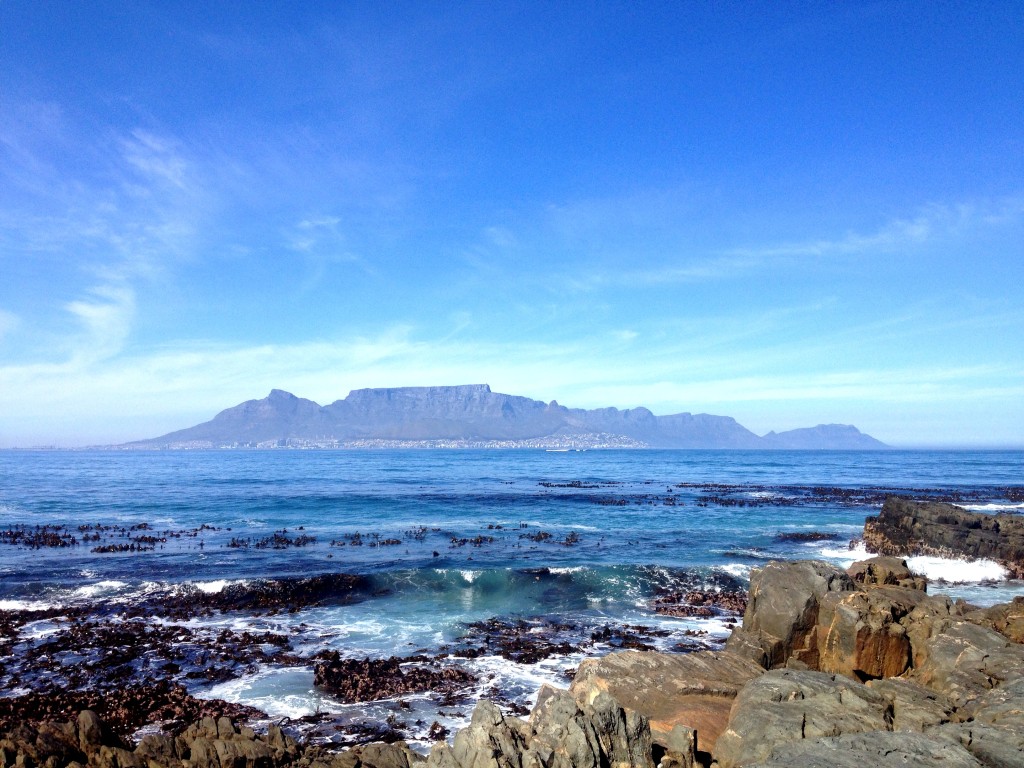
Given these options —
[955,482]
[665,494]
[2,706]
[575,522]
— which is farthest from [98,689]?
[955,482]

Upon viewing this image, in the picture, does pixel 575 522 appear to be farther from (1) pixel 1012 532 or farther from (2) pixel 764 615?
(2) pixel 764 615

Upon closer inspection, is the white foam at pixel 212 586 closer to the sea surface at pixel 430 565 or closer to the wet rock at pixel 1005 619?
the sea surface at pixel 430 565

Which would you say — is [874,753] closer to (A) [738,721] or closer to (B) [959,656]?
(A) [738,721]

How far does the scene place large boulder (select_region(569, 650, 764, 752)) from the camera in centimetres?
1269

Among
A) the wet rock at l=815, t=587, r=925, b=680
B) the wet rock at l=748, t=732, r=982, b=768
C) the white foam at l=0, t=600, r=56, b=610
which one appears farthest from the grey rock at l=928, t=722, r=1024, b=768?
the white foam at l=0, t=600, r=56, b=610

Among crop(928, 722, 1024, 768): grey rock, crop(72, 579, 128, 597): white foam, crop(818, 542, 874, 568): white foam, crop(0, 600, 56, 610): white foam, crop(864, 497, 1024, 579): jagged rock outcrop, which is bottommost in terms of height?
crop(818, 542, 874, 568): white foam

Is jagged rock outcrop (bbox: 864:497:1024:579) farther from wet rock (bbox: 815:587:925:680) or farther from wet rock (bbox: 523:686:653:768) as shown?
wet rock (bbox: 523:686:653:768)

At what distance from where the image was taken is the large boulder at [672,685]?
12688 millimetres

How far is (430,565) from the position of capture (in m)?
35.1

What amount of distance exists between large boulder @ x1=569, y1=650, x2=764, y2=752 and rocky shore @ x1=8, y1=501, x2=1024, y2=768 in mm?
33

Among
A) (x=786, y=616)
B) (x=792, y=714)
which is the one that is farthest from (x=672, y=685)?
(x=786, y=616)

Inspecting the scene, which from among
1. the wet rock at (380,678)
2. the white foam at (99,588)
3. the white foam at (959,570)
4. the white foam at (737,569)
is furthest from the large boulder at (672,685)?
the white foam at (99,588)

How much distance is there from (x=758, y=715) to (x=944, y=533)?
36.3 meters

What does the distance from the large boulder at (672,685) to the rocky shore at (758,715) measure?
0.03 m
